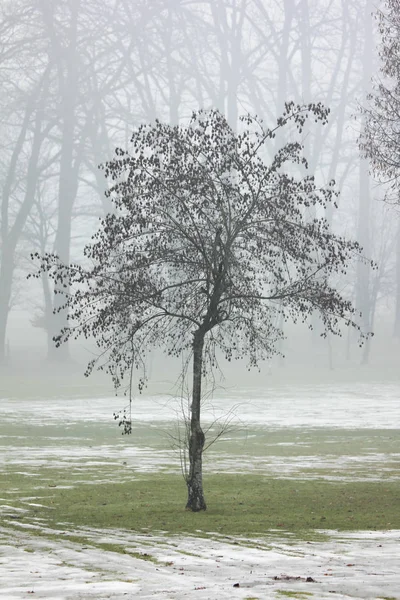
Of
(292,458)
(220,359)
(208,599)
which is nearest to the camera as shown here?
(208,599)

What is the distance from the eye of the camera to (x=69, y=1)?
6216 cm

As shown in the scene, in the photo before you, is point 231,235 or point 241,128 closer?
point 231,235

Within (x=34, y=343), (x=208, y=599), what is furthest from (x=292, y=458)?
Answer: (x=34, y=343)

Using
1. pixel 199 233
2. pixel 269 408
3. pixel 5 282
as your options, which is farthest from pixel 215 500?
pixel 5 282

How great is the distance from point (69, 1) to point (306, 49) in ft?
54.5

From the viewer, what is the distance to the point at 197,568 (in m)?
12.0

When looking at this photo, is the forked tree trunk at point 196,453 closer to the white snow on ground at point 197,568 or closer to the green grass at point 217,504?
the green grass at point 217,504

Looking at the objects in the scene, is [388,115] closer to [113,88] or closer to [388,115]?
[388,115]

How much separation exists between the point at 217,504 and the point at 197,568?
244 inches

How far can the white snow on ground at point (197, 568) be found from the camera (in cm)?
1038

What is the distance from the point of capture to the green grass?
1574 centimetres

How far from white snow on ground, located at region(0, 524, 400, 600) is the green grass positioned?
1.19 meters

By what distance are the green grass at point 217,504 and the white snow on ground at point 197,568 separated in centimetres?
119

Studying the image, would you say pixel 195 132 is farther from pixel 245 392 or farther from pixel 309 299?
pixel 245 392
